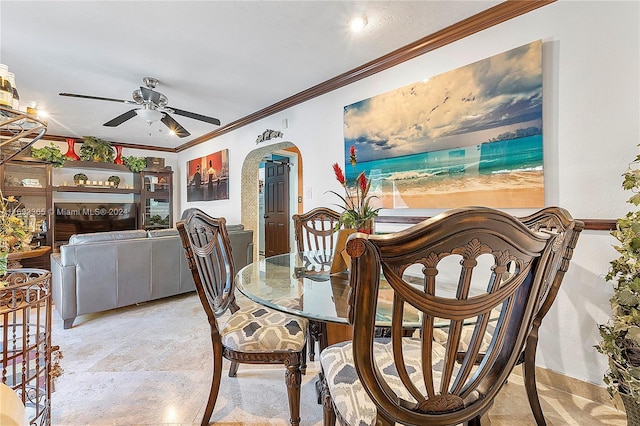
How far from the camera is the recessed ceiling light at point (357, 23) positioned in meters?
2.06

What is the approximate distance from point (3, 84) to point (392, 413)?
154cm

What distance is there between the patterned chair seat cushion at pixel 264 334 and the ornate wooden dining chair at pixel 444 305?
0.46m

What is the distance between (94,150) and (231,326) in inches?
224

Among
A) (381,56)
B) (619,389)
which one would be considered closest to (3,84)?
(381,56)

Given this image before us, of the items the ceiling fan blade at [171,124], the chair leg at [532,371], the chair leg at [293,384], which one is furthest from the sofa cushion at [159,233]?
the chair leg at [532,371]

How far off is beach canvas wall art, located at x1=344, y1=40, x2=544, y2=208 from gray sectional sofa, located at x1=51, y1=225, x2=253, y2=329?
2.28 meters

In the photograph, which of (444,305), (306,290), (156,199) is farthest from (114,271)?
(156,199)

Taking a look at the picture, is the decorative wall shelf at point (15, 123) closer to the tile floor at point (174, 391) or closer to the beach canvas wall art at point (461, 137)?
the tile floor at point (174, 391)

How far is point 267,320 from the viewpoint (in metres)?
1.53

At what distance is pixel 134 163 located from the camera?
5809 millimetres

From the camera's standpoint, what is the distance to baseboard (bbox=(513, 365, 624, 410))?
1.62 m

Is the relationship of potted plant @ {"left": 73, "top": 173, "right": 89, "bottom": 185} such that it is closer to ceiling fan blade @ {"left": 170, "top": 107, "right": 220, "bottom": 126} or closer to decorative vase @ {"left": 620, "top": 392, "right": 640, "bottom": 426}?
ceiling fan blade @ {"left": 170, "top": 107, "right": 220, "bottom": 126}

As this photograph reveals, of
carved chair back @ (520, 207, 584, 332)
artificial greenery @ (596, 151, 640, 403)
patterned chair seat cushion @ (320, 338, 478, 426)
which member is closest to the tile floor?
artificial greenery @ (596, 151, 640, 403)

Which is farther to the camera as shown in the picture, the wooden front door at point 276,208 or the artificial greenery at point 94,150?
the wooden front door at point 276,208
